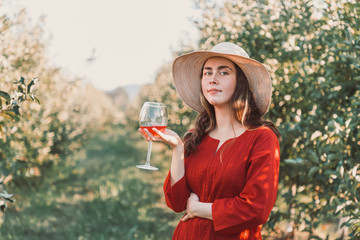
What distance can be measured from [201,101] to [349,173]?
1.29 metres

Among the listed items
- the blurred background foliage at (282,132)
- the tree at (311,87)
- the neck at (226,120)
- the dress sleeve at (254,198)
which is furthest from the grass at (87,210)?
the dress sleeve at (254,198)

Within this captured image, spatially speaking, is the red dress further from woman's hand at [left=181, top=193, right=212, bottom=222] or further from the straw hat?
the straw hat

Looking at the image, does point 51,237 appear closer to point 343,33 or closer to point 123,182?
point 123,182

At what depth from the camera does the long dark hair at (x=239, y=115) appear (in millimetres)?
2220

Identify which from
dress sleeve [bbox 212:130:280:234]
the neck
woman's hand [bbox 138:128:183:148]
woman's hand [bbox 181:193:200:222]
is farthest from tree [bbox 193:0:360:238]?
woman's hand [bbox 138:128:183:148]

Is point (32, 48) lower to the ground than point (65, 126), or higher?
higher

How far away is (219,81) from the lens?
2213 millimetres

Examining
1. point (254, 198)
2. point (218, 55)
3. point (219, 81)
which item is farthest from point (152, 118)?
point (254, 198)

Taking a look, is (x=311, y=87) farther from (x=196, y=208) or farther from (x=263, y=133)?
(x=196, y=208)

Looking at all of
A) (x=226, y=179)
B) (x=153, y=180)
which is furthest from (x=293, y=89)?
(x=153, y=180)

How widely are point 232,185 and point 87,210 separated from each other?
5699 millimetres

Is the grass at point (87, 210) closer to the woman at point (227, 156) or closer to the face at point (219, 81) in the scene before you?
the woman at point (227, 156)

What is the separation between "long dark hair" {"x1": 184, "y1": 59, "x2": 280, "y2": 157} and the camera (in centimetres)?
222

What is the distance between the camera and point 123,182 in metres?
9.59
